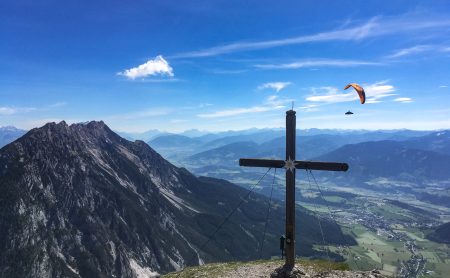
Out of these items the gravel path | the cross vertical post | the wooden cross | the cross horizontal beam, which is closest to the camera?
the cross horizontal beam

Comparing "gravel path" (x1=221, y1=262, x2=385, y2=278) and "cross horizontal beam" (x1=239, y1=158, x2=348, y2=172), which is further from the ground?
"cross horizontal beam" (x1=239, y1=158, x2=348, y2=172)

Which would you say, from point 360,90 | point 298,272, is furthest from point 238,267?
point 360,90

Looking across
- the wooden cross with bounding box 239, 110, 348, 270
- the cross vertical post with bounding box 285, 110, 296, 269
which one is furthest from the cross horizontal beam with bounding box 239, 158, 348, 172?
the cross vertical post with bounding box 285, 110, 296, 269

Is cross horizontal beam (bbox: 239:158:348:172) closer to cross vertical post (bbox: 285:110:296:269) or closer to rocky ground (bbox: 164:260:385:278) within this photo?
cross vertical post (bbox: 285:110:296:269)

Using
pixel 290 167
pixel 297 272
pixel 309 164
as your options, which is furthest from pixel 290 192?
pixel 297 272

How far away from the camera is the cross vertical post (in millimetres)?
26734

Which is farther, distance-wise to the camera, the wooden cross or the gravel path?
the gravel path

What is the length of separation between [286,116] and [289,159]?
307cm

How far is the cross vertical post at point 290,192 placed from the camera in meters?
26.7

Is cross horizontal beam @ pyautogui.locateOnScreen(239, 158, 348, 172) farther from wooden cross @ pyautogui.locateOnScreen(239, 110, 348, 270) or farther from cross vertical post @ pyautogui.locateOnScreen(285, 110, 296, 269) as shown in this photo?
cross vertical post @ pyautogui.locateOnScreen(285, 110, 296, 269)

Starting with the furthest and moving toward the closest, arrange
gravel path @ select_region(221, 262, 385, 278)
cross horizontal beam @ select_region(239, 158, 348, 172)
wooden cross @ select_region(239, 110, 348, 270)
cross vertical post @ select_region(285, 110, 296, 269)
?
1. gravel path @ select_region(221, 262, 385, 278)
2. cross vertical post @ select_region(285, 110, 296, 269)
3. wooden cross @ select_region(239, 110, 348, 270)
4. cross horizontal beam @ select_region(239, 158, 348, 172)

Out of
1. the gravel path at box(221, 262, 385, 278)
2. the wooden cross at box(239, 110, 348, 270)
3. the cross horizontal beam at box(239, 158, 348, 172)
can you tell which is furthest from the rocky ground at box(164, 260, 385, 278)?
the cross horizontal beam at box(239, 158, 348, 172)

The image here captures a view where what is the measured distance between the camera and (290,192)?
90.8 feet

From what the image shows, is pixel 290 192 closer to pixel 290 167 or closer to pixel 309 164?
pixel 290 167
